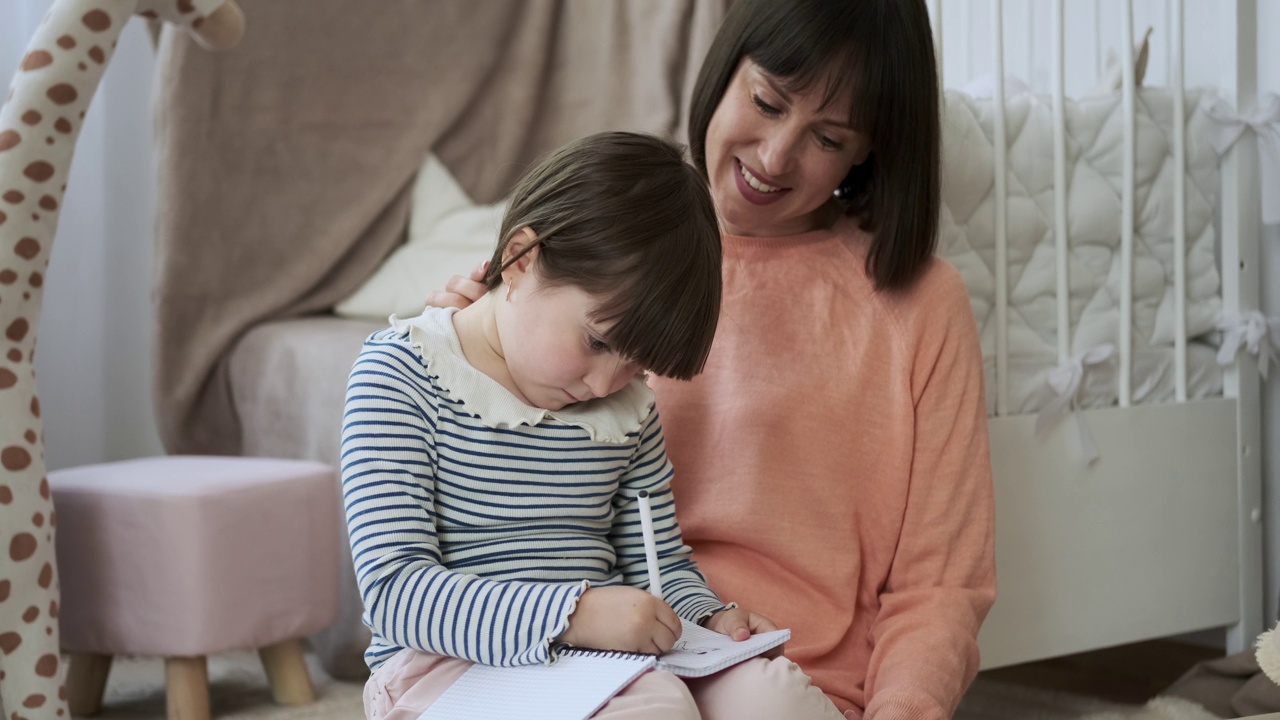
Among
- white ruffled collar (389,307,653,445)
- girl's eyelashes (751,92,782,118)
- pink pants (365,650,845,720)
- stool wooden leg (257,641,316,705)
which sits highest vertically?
girl's eyelashes (751,92,782,118)

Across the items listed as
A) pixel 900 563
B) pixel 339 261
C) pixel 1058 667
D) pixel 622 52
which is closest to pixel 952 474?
pixel 900 563

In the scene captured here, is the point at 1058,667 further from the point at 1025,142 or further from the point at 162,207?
the point at 162,207

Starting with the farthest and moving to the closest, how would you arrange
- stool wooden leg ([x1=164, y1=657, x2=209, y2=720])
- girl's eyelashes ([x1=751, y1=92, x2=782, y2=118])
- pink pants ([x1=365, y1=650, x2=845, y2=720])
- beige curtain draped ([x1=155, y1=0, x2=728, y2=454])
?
beige curtain draped ([x1=155, y1=0, x2=728, y2=454]), stool wooden leg ([x1=164, y1=657, x2=209, y2=720]), girl's eyelashes ([x1=751, y1=92, x2=782, y2=118]), pink pants ([x1=365, y1=650, x2=845, y2=720])

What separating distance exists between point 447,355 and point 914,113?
18.2 inches

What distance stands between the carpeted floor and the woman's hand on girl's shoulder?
74cm

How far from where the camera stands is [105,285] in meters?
2.25

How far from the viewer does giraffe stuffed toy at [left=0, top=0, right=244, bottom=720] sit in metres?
1.25

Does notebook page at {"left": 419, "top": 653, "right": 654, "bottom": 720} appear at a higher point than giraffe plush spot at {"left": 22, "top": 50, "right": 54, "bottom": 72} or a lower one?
lower

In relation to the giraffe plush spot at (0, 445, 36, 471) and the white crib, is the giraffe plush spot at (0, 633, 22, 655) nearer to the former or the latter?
the giraffe plush spot at (0, 445, 36, 471)

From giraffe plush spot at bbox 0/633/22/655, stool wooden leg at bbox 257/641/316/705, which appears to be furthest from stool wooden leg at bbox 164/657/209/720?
giraffe plush spot at bbox 0/633/22/655

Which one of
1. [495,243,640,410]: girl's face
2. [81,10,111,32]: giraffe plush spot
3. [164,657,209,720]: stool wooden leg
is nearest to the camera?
[495,243,640,410]: girl's face

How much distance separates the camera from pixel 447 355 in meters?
0.85

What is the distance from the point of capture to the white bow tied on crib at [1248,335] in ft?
4.67

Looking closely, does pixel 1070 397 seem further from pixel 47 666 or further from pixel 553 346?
pixel 47 666
